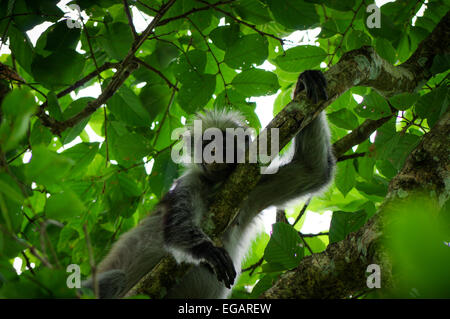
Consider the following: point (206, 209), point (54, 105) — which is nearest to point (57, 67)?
point (54, 105)

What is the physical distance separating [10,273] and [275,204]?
2877mm

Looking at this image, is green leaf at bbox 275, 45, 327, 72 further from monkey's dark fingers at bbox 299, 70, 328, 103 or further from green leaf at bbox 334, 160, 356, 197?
green leaf at bbox 334, 160, 356, 197

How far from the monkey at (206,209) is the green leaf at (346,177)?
97 mm

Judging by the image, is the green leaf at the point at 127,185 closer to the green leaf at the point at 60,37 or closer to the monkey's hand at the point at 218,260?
the monkey's hand at the point at 218,260

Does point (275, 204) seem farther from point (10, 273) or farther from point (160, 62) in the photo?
point (10, 273)

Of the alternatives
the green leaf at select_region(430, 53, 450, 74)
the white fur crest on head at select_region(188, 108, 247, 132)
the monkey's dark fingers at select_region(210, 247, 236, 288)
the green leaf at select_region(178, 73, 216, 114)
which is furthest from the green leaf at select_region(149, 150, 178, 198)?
the green leaf at select_region(430, 53, 450, 74)

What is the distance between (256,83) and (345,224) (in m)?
1.52

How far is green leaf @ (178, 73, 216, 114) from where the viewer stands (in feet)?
11.3

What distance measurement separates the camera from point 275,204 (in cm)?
432

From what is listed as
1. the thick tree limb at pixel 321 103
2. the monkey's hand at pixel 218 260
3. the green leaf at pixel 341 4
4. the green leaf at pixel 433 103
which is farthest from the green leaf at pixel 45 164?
the green leaf at pixel 341 4

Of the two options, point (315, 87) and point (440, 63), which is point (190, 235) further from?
point (440, 63)

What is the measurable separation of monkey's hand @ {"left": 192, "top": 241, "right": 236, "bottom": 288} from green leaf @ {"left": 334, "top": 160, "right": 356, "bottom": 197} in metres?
1.56
